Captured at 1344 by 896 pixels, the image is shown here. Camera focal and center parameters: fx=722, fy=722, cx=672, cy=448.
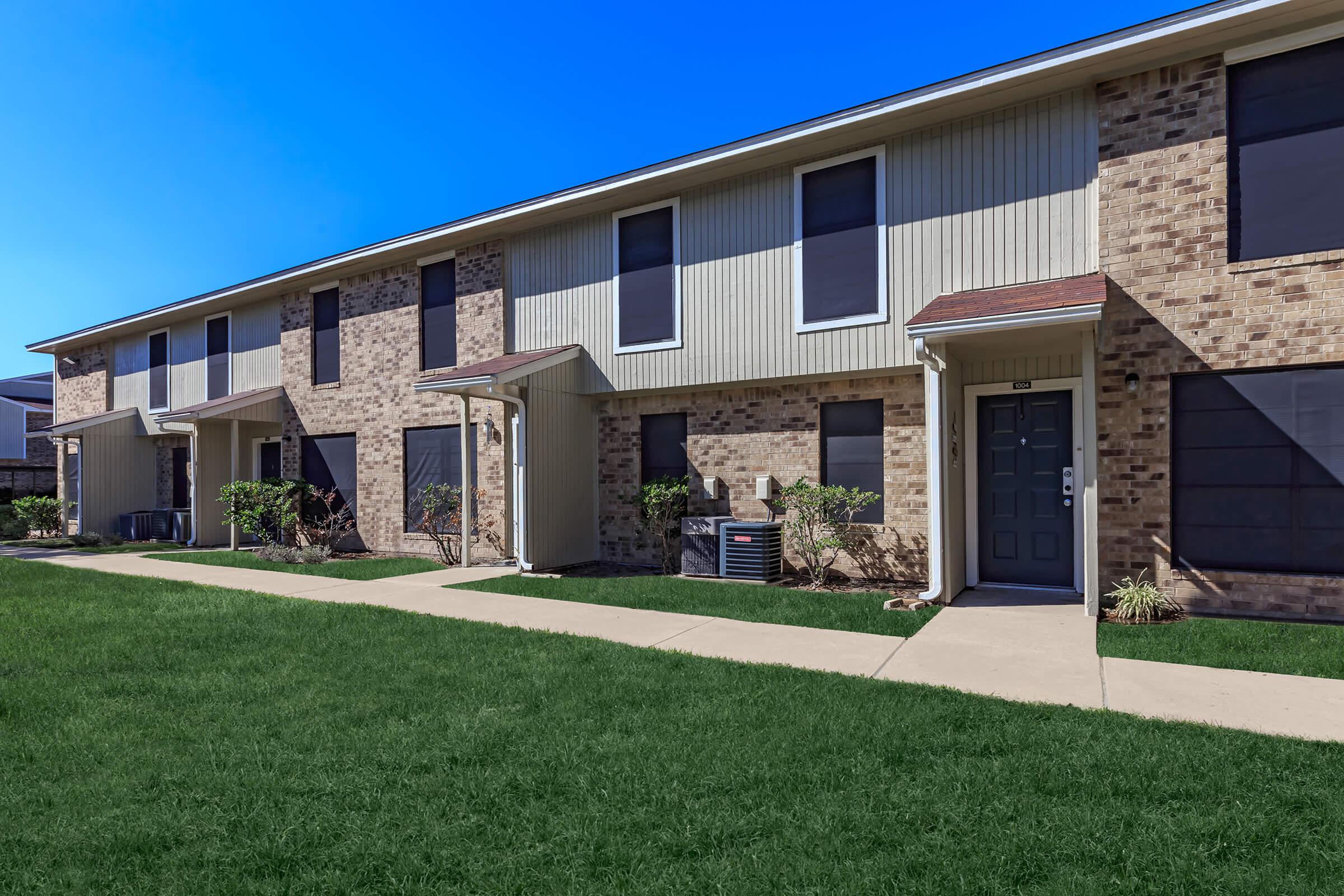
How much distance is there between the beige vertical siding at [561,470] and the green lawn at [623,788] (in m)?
5.31

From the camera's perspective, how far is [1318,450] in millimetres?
6656

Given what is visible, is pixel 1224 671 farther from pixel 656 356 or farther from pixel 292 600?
pixel 292 600

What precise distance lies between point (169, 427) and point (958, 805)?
19.4 metres

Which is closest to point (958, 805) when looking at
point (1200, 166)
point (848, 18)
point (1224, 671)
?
point (1224, 671)

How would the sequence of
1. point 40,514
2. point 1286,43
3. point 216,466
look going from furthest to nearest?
1. point 40,514
2. point 216,466
3. point 1286,43

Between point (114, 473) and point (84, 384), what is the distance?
401cm

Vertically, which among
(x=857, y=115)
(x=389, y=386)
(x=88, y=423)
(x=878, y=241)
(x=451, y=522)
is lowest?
(x=451, y=522)

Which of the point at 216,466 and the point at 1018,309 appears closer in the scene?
the point at 1018,309

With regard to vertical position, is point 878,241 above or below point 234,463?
above

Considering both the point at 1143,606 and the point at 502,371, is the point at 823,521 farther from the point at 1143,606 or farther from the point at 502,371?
the point at 502,371

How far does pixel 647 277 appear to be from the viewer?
10703 millimetres

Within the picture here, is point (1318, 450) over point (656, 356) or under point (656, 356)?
under

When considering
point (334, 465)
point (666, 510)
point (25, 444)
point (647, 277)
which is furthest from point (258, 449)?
point (25, 444)

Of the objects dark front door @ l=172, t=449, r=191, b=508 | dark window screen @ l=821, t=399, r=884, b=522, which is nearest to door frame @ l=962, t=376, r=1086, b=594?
dark window screen @ l=821, t=399, r=884, b=522
